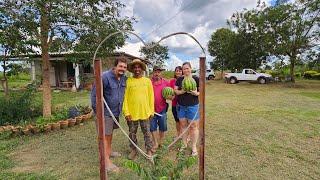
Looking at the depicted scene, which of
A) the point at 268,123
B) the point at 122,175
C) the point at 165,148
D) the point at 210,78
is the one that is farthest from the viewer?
the point at 210,78

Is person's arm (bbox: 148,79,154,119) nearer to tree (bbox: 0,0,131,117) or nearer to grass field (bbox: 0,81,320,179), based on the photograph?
grass field (bbox: 0,81,320,179)

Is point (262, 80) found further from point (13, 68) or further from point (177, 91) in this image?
point (177, 91)

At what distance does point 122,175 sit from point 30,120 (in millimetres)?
4915

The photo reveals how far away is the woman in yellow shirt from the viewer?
4.72m

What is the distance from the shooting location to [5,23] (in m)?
7.08

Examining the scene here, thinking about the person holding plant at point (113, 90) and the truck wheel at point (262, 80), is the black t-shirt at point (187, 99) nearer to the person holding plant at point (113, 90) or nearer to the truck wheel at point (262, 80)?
the person holding plant at point (113, 90)

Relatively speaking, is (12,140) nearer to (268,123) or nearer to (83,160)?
(83,160)

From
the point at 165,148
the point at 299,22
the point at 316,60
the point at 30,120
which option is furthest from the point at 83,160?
the point at 316,60

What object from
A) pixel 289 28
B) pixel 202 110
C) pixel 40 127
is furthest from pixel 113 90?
pixel 289 28

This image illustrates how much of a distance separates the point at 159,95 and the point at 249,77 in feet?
73.7

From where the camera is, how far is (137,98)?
186 inches

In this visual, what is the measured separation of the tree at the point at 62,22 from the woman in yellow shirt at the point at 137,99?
325cm

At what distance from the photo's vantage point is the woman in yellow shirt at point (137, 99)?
472cm

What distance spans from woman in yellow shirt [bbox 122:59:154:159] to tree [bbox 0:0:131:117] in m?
3.25
